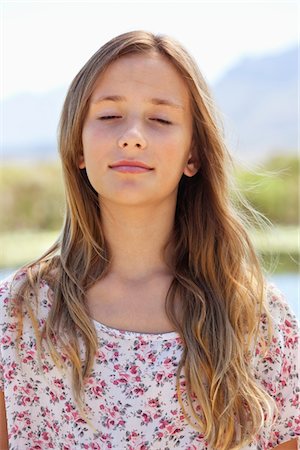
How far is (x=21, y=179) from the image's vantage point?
465 inches

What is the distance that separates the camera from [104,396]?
206cm

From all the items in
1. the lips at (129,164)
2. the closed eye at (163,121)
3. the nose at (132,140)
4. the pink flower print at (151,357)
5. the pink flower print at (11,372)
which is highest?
the closed eye at (163,121)

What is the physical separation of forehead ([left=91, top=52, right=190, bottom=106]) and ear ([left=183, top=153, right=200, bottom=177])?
0.16 m

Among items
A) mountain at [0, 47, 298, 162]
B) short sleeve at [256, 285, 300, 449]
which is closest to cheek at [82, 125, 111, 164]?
short sleeve at [256, 285, 300, 449]

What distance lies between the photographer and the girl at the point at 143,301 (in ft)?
6.75

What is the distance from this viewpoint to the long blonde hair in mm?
2084

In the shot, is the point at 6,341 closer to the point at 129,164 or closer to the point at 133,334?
the point at 133,334

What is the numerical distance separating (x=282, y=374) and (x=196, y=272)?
332mm

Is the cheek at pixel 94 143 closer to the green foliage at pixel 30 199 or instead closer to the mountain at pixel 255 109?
the green foliage at pixel 30 199

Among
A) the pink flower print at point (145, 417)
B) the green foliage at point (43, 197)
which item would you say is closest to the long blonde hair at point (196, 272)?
the pink flower print at point (145, 417)

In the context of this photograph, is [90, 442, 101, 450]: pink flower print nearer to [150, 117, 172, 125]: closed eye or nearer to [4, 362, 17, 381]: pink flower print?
[4, 362, 17, 381]: pink flower print

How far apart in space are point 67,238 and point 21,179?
9.69 m

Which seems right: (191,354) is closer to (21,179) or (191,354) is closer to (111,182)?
(111,182)

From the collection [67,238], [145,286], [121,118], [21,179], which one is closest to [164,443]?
[145,286]
